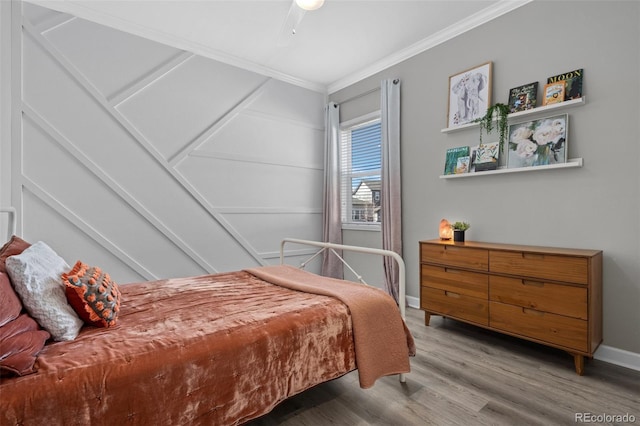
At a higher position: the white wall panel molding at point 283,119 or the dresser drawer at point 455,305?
the white wall panel molding at point 283,119

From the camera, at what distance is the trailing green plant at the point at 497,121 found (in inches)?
104

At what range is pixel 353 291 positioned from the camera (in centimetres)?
187

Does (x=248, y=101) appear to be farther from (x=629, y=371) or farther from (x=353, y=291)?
(x=629, y=371)

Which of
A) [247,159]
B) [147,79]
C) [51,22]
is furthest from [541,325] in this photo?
[51,22]

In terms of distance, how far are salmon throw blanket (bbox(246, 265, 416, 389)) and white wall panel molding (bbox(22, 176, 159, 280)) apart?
193 centimetres

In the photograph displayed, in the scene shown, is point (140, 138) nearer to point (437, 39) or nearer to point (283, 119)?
point (283, 119)

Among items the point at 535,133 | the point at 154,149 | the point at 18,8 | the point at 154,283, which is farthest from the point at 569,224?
the point at 18,8

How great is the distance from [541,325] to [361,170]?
2.57 meters

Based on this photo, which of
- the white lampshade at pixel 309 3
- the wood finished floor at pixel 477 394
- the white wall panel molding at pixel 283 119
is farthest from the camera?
the white wall panel molding at pixel 283 119

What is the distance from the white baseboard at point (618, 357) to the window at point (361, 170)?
2203 mm

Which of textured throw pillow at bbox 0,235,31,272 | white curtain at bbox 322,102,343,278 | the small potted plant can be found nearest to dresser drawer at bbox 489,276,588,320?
the small potted plant

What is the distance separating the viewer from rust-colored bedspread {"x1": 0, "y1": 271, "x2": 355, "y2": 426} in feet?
3.22

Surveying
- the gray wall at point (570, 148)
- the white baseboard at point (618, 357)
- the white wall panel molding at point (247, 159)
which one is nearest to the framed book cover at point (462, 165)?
the gray wall at point (570, 148)

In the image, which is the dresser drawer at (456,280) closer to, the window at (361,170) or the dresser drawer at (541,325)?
the dresser drawer at (541,325)
